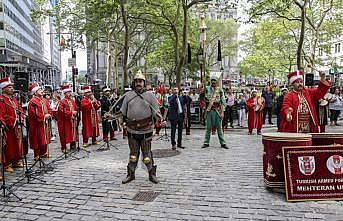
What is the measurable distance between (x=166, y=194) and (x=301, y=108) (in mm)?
3256

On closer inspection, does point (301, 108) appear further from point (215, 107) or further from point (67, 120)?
point (67, 120)

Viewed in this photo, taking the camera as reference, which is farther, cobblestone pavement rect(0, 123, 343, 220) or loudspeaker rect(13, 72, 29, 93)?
loudspeaker rect(13, 72, 29, 93)

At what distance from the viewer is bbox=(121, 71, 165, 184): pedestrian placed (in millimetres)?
7773

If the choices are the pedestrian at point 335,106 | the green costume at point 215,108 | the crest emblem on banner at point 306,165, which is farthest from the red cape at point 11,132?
the pedestrian at point 335,106

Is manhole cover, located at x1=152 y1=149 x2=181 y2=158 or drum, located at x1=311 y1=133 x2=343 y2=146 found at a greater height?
drum, located at x1=311 y1=133 x2=343 y2=146

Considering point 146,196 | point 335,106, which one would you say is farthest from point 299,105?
point 335,106

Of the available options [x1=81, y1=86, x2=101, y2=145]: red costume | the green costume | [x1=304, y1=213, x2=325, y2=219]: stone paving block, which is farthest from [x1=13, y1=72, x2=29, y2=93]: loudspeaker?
[x1=304, y1=213, x2=325, y2=219]: stone paving block

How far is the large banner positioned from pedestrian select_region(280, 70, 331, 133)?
1509 millimetres

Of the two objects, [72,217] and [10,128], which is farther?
[10,128]

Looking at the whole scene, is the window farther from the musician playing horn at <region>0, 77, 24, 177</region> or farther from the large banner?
the musician playing horn at <region>0, 77, 24, 177</region>

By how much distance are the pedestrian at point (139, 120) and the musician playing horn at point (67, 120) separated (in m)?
4.44

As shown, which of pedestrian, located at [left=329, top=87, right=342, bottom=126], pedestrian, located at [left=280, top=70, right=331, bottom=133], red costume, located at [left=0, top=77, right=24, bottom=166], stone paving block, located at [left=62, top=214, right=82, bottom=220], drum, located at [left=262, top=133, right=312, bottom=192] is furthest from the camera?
pedestrian, located at [left=329, top=87, right=342, bottom=126]

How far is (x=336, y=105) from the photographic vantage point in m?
18.6

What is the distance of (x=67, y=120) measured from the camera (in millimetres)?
11930
